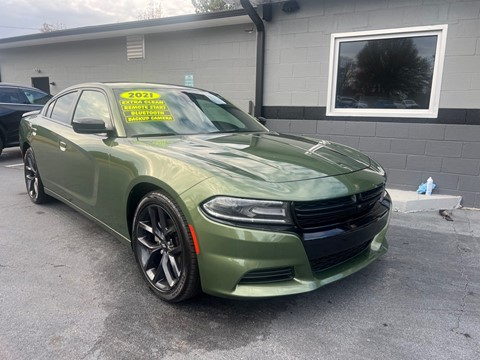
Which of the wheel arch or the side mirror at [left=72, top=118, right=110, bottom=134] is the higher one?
the side mirror at [left=72, top=118, right=110, bottom=134]

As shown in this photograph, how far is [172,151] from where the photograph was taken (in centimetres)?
252

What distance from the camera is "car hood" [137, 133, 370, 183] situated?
2.25 metres

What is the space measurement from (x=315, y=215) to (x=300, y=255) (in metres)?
0.25

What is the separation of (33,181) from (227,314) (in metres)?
3.59

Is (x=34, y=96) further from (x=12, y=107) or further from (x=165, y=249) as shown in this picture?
(x=165, y=249)

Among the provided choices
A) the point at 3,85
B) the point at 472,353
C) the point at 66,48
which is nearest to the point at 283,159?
the point at 472,353

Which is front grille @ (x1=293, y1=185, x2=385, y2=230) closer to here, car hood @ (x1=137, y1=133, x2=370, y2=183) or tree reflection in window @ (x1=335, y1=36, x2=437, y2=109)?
car hood @ (x1=137, y1=133, x2=370, y2=183)

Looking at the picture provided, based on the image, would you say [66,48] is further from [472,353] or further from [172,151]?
[472,353]

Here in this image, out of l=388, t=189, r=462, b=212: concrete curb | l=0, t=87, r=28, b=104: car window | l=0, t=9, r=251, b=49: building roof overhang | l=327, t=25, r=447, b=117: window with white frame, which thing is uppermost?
l=0, t=9, r=251, b=49: building roof overhang

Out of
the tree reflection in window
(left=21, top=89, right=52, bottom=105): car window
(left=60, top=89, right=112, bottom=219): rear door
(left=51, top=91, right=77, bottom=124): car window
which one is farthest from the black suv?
the tree reflection in window

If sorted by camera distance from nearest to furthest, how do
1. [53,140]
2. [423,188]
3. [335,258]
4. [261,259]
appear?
[261,259], [335,258], [53,140], [423,188]

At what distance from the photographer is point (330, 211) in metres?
2.20

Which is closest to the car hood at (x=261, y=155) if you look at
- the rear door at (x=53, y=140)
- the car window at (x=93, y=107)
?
the car window at (x=93, y=107)

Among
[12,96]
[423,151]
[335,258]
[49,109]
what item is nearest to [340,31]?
[423,151]
